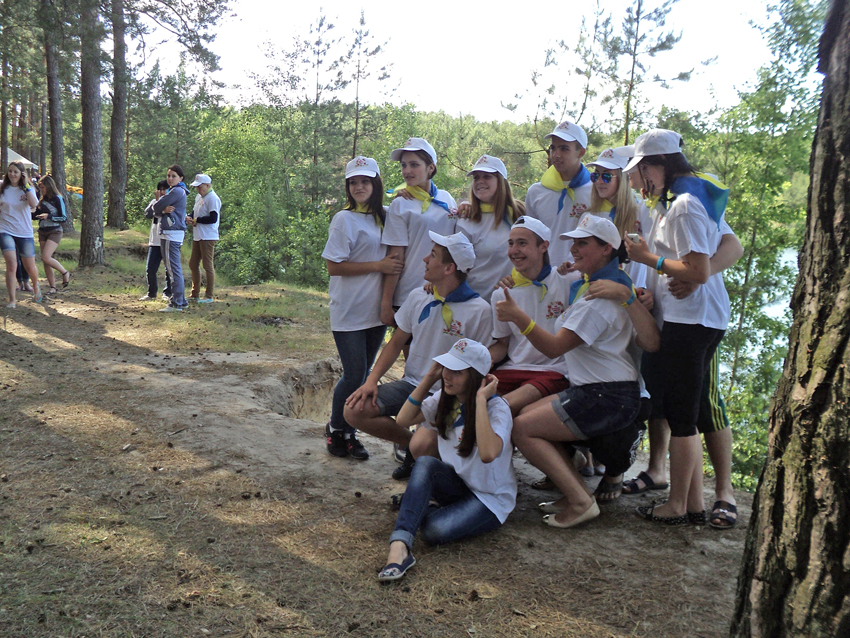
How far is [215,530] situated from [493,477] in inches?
56.6

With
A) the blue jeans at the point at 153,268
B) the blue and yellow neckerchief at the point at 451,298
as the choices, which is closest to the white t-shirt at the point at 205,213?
the blue jeans at the point at 153,268

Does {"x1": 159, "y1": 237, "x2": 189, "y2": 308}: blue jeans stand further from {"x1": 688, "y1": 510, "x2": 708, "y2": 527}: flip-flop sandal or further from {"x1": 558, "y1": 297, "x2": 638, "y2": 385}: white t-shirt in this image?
{"x1": 688, "y1": 510, "x2": 708, "y2": 527}: flip-flop sandal

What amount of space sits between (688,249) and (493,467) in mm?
1425

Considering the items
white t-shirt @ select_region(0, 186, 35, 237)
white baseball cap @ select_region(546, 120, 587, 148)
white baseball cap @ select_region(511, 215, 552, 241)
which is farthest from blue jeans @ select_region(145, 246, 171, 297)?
white baseball cap @ select_region(511, 215, 552, 241)

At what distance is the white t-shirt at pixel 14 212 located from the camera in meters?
8.85

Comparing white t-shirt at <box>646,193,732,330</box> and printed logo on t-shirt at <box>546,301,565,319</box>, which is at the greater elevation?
white t-shirt at <box>646,193,732,330</box>

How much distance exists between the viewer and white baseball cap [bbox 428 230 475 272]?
A: 3820 millimetres

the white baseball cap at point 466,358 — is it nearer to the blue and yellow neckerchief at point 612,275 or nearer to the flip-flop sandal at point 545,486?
the blue and yellow neckerchief at point 612,275

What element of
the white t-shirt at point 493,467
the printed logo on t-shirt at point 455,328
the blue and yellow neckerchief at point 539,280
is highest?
the blue and yellow neckerchief at point 539,280

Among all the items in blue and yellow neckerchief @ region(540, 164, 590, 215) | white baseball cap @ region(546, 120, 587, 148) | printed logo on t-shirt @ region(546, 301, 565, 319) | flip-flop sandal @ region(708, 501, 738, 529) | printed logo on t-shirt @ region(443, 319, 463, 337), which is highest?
white baseball cap @ region(546, 120, 587, 148)

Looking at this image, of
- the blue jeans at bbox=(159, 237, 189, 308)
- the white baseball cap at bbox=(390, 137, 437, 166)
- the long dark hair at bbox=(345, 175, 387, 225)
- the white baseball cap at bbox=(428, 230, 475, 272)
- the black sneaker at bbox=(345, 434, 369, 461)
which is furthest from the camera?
the blue jeans at bbox=(159, 237, 189, 308)

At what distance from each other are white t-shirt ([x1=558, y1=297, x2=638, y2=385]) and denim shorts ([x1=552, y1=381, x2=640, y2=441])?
0.05m

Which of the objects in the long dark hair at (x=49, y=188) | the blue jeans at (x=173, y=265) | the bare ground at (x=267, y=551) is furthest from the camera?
the blue jeans at (x=173, y=265)

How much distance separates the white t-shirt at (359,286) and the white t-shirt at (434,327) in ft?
1.56
